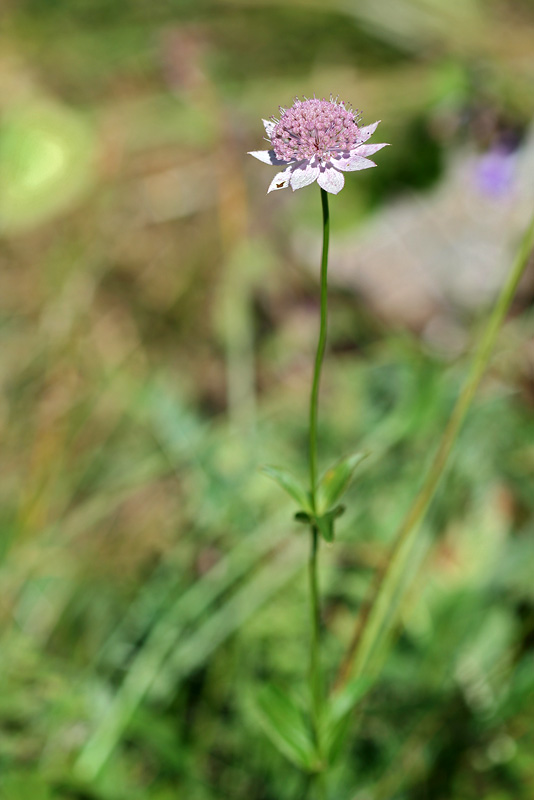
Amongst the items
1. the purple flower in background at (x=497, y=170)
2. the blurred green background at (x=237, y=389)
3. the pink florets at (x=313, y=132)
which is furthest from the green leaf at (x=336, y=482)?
the purple flower in background at (x=497, y=170)

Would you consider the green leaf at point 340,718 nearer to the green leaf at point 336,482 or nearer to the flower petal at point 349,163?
the green leaf at point 336,482

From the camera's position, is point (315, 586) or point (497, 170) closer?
point (315, 586)

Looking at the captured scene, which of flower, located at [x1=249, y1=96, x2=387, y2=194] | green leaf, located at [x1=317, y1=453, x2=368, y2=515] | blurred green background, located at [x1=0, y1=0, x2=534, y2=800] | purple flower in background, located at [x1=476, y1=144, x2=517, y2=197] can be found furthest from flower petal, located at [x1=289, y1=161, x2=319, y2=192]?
purple flower in background, located at [x1=476, y1=144, x2=517, y2=197]

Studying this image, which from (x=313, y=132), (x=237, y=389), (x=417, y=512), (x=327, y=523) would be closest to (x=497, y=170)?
(x=237, y=389)

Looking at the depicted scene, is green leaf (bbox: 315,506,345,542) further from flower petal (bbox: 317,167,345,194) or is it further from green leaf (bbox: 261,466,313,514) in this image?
flower petal (bbox: 317,167,345,194)

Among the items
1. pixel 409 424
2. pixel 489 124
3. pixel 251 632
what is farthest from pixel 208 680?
pixel 489 124

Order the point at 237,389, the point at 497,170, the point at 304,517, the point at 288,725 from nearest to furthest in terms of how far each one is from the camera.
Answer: the point at 304,517, the point at 288,725, the point at 237,389, the point at 497,170

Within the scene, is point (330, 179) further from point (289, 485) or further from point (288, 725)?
point (288, 725)
